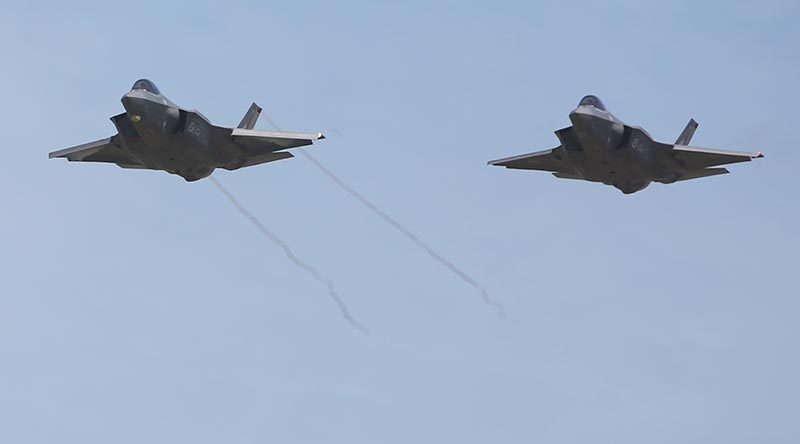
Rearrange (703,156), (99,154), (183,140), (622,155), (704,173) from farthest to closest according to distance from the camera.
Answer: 1. (99,154)
2. (704,173)
3. (703,156)
4. (622,155)
5. (183,140)

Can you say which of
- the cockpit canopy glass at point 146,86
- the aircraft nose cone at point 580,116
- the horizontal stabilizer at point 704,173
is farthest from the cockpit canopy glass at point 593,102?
the cockpit canopy glass at point 146,86

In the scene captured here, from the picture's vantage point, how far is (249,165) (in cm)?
8625

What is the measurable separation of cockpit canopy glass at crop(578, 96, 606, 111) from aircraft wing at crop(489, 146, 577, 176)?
2.62 m

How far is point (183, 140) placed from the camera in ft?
272

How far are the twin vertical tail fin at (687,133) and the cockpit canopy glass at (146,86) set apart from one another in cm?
2407

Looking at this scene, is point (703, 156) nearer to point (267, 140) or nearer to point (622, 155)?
point (622, 155)

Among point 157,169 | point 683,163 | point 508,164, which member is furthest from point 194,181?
point 683,163

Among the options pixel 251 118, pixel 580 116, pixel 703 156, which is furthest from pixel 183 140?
pixel 703 156

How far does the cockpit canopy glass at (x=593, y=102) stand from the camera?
85.0 meters

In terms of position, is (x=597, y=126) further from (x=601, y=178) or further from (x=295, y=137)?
(x=295, y=137)

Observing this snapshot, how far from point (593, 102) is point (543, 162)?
5.76 meters

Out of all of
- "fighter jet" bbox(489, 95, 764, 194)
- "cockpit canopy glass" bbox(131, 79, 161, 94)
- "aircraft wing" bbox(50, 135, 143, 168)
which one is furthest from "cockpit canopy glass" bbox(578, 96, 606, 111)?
"aircraft wing" bbox(50, 135, 143, 168)

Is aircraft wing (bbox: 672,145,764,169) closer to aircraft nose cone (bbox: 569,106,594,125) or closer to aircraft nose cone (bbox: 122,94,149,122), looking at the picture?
aircraft nose cone (bbox: 569,106,594,125)

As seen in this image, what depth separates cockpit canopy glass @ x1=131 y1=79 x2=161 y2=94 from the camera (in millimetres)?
83312
